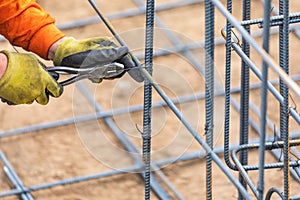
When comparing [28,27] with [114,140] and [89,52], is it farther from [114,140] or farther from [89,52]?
[114,140]

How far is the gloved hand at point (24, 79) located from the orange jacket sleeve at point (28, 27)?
0.28 meters

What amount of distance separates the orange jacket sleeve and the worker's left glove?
0.07 m

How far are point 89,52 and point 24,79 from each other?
0.25 meters

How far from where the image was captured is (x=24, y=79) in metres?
2.85

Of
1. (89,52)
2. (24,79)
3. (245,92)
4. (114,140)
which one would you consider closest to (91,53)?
(89,52)

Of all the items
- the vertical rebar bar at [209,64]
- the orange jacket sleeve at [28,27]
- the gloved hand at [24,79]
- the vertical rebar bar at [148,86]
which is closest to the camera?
the vertical rebar bar at [209,64]

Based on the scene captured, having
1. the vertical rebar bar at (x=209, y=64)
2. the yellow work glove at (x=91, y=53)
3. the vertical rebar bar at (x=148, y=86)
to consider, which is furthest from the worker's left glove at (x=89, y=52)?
the vertical rebar bar at (x=209, y=64)

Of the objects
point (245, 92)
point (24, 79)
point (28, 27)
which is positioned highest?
point (28, 27)

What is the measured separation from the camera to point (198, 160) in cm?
407

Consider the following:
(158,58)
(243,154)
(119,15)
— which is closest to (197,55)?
(158,58)

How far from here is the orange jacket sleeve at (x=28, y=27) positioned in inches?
123

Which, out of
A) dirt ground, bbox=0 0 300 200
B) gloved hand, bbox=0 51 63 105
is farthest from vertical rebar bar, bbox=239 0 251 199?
gloved hand, bbox=0 51 63 105

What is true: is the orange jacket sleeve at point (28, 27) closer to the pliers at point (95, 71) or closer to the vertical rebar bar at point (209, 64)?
the pliers at point (95, 71)

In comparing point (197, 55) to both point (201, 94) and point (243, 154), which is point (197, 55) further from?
point (243, 154)
